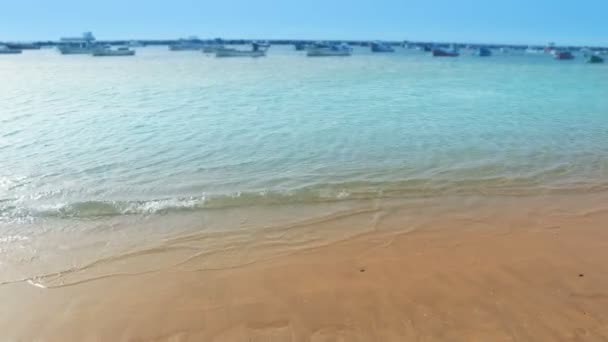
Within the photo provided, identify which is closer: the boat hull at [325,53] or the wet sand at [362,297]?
the wet sand at [362,297]

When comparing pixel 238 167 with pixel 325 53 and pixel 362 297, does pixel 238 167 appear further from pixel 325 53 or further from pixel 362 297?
pixel 325 53

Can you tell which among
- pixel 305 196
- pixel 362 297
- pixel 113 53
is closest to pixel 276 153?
pixel 305 196

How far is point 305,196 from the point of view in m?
8.82

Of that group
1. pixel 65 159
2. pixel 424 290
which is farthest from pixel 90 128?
pixel 424 290

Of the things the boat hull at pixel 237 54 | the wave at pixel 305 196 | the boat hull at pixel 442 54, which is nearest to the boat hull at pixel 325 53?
the boat hull at pixel 237 54

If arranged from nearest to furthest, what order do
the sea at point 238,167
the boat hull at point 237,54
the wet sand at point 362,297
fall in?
the wet sand at point 362,297, the sea at point 238,167, the boat hull at point 237,54

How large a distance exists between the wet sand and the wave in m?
2.11

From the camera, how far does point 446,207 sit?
325 inches

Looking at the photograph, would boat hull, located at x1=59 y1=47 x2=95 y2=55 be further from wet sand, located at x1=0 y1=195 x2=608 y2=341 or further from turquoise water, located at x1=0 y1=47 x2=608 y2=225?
wet sand, located at x1=0 y1=195 x2=608 y2=341

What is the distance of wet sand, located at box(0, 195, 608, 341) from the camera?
14.7 ft

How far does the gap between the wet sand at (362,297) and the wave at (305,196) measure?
211cm

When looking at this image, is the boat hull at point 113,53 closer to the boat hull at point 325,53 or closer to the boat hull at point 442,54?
the boat hull at point 325,53

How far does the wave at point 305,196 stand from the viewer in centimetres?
811

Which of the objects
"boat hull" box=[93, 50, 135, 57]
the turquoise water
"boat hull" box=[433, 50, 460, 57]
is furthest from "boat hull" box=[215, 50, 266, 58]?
the turquoise water
